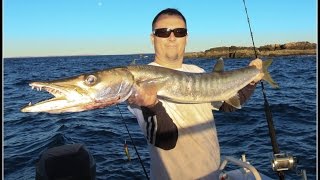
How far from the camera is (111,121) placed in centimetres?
1666

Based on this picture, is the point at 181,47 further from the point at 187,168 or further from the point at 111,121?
the point at 111,121

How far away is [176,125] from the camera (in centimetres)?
404

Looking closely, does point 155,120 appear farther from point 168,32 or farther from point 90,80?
point 168,32

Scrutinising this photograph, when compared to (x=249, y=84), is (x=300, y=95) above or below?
below

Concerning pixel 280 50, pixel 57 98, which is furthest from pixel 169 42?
pixel 280 50

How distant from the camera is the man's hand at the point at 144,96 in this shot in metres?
3.82

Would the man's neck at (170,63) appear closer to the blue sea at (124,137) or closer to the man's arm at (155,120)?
the man's arm at (155,120)

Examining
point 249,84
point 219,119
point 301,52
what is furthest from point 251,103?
point 301,52

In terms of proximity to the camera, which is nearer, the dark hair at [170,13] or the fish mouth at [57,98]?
the fish mouth at [57,98]

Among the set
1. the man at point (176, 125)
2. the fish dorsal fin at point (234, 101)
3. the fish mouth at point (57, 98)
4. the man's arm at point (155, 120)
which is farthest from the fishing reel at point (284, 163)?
the fish mouth at point (57, 98)

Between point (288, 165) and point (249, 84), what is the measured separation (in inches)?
48.8

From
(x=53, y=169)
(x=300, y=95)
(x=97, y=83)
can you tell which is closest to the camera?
(x=97, y=83)

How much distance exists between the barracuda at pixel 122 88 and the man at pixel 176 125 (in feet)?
0.38

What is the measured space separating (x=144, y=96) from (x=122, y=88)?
0.26 metres
